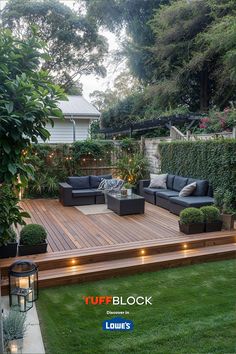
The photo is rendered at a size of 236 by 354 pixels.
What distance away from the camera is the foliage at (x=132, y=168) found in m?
9.85

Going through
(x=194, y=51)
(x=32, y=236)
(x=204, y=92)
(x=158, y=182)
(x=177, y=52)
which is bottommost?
(x=32, y=236)

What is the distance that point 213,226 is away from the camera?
5.32 metres

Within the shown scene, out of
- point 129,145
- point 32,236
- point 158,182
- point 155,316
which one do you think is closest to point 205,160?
point 158,182

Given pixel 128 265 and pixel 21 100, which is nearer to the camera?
pixel 21 100

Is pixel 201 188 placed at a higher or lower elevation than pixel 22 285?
higher

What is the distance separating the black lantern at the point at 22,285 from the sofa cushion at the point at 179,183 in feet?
16.9

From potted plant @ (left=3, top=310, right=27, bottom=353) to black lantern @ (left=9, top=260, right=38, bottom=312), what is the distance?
0.54 m

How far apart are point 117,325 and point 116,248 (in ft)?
5.27

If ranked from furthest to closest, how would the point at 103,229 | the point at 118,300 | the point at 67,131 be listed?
the point at 67,131 → the point at 103,229 → the point at 118,300

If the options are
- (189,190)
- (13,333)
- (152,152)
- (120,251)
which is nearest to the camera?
(13,333)

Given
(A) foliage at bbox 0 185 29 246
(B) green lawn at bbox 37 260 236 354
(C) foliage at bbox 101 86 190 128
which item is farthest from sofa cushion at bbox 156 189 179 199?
(C) foliage at bbox 101 86 190 128

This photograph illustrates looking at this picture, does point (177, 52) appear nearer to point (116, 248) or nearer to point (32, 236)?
point (116, 248)

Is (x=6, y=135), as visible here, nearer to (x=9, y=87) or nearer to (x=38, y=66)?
(x=9, y=87)

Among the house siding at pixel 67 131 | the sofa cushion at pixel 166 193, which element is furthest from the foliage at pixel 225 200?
the house siding at pixel 67 131
